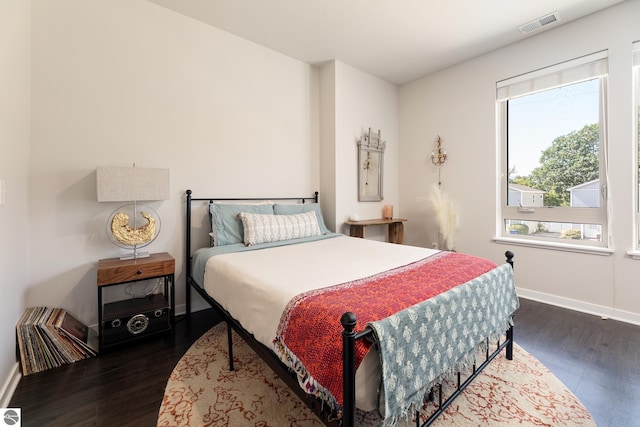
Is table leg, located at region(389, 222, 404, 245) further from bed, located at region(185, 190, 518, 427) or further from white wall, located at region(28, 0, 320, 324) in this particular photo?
white wall, located at region(28, 0, 320, 324)

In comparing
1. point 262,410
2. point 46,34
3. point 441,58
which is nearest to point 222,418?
point 262,410

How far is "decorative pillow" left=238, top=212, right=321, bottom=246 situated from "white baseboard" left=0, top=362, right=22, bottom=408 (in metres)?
1.60

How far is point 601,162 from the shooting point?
8.84 feet

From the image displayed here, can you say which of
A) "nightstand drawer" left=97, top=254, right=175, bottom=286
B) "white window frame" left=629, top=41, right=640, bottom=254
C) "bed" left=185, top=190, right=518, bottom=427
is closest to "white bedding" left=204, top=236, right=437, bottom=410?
"bed" left=185, top=190, right=518, bottom=427

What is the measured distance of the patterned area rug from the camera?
55.6 inches

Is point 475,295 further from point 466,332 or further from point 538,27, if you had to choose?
point 538,27

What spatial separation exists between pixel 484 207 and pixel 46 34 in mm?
4492

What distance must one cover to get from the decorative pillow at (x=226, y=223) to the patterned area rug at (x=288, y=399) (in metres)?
1.01

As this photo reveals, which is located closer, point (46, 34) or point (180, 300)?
point (46, 34)

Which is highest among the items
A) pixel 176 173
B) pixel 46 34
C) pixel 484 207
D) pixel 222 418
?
pixel 46 34

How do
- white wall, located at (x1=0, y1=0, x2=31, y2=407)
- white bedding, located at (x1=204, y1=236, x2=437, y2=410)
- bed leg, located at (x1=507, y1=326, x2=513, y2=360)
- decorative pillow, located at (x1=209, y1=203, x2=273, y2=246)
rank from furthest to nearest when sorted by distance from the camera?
decorative pillow, located at (x1=209, y1=203, x2=273, y2=246), bed leg, located at (x1=507, y1=326, x2=513, y2=360), white wall, located at (x1=0, y1=0, x2=31, y2=407), white bedding, located at (x1=204, y1=236, x2=437, y2=410)

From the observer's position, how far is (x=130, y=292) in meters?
2.43

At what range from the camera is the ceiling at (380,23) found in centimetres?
253

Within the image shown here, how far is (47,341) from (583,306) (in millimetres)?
4484
